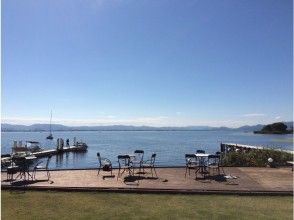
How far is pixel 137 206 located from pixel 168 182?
10.7ft

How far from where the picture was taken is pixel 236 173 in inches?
547

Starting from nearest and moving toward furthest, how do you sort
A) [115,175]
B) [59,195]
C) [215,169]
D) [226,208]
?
[226,208]
[59,195]
[115,175]
[215,169]

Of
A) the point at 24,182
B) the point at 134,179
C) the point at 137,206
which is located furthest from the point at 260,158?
the point at 24,182

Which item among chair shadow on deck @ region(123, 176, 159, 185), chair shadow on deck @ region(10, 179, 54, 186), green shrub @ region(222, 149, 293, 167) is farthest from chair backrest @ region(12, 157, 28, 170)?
green shrub @ region(222, 149, 293, 167)

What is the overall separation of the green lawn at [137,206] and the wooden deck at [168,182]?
56 centimetres

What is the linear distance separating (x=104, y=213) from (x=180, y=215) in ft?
5.49

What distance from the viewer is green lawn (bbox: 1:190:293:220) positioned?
7832mm

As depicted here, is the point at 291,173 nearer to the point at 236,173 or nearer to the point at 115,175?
the point at 236,173

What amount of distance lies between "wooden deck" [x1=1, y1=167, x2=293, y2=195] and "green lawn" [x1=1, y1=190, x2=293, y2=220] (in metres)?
0.56

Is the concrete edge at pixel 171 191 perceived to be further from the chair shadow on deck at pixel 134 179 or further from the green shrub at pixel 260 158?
the green shrub at pixel 260 158

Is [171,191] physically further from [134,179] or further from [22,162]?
[22,162]

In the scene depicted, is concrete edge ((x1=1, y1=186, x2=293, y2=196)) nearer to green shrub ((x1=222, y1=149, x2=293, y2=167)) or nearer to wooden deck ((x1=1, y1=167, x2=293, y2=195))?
wooden deck ((x1=1, y1=167, x2=293, y2=195))

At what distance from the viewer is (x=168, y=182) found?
38.5 feet

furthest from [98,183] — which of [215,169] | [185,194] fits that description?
[215,169]
